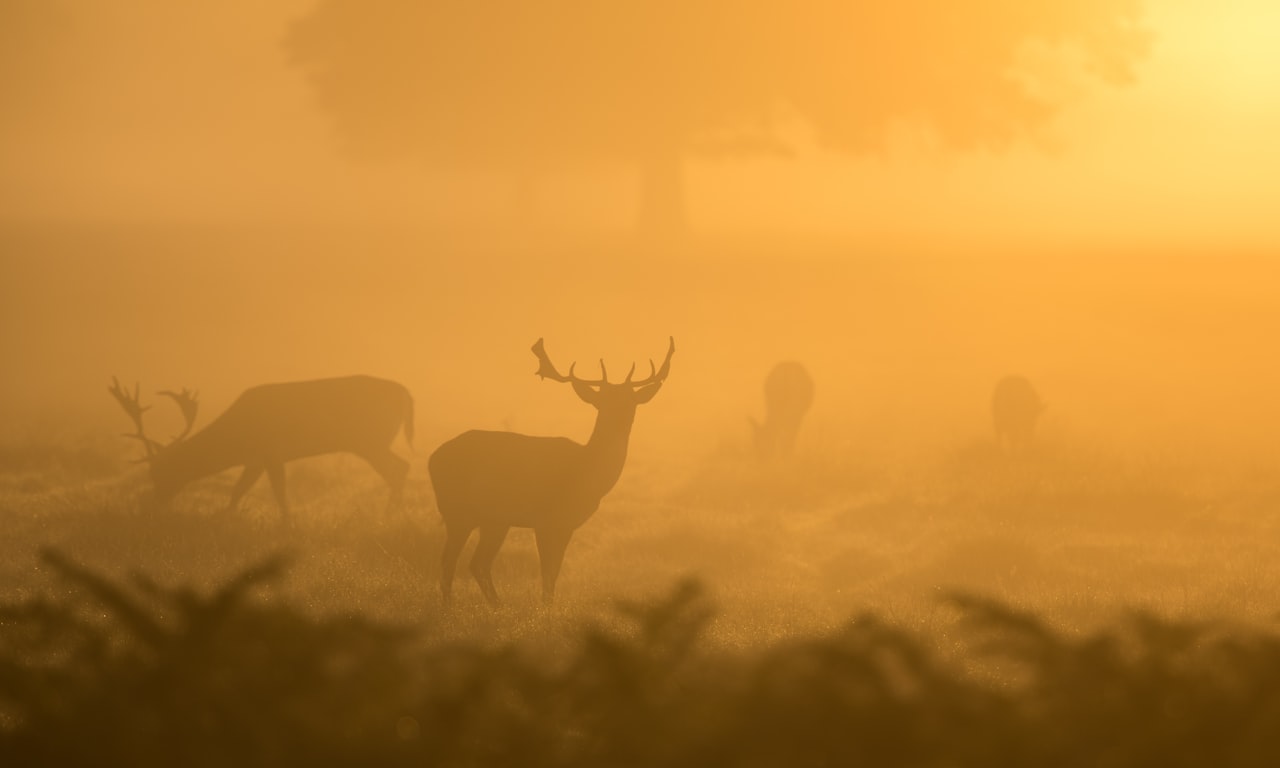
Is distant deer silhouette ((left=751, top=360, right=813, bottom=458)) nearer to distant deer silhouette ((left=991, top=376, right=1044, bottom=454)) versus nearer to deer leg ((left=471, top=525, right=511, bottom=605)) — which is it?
distant deer silhouette ((left=991, top=376, right=1044, bottom=454))

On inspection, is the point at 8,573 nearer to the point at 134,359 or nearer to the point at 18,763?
the point at 18,763

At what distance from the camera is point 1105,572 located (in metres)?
11.4

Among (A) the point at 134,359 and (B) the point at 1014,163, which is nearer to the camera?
(A) the point at 134,359

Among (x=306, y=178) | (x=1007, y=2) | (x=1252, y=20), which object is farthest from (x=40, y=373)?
(x=1252, y=20)

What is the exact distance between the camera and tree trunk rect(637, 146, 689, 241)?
45.2m

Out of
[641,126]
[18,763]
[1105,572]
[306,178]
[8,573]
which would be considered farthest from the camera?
[306,178]

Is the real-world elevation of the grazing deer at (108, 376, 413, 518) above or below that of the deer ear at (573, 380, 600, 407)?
below

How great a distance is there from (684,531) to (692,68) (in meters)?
32.7

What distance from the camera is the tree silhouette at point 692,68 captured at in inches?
1700

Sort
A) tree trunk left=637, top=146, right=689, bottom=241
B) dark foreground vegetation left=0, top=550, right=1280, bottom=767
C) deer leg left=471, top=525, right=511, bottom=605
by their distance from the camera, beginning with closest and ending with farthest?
1. dark foreground vegetation left=0, top=550, right=1280, bottom=767
2. deer leg left=471, top=525, right=511, bottom=605
3. tree trunk left=637, top=146, right=689, bottom=241

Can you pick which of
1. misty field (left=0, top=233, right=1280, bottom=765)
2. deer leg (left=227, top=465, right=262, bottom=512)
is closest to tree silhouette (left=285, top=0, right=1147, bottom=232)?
misty field (left=0, top=233, right=1280, bottom=765)

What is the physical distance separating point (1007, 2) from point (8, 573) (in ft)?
140

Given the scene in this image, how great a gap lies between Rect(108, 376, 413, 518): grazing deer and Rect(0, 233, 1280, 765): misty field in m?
0.51

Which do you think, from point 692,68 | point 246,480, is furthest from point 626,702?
point 692,68
